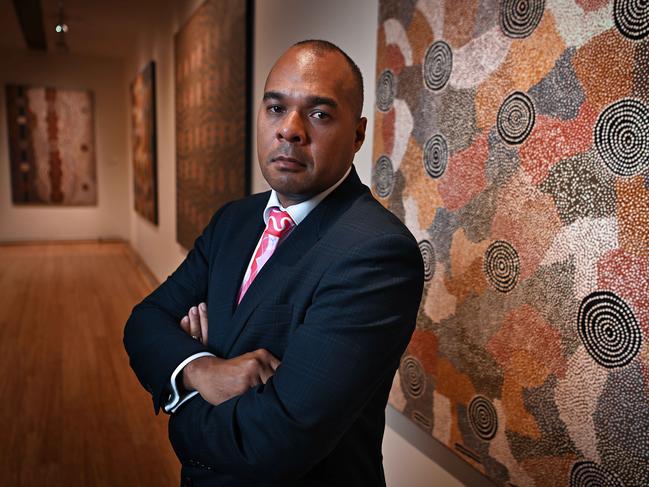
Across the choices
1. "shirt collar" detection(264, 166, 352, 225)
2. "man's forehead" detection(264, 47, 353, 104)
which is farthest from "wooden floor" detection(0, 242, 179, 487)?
"man's forehead" detection(264, 47, 353, 104)

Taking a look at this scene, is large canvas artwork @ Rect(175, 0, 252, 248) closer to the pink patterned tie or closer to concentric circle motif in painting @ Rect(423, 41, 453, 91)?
concentric circle motif in painting @ Rect(423, 41, 453, 91)

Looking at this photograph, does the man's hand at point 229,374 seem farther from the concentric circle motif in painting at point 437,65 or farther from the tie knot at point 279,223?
the concentric circle motif in painting at point 437,65

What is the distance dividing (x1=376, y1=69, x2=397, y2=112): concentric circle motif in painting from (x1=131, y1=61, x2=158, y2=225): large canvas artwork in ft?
14.6

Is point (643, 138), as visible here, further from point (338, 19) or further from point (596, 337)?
point (338, 19)

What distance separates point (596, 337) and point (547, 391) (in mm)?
172

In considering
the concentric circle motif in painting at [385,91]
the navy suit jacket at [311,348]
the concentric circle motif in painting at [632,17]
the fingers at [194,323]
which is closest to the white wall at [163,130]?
the concentric circle motif in painting at [385,91]

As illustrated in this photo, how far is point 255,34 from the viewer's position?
9.45 feet

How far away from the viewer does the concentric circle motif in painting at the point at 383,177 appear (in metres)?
1.60

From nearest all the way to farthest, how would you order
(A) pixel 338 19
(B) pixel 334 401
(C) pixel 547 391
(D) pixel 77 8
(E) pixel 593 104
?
(B) pixel 334 401
(E) pixel 593 104
(C) pixel 547 391
(A) pixel 338 19
(D) pixel 77 8

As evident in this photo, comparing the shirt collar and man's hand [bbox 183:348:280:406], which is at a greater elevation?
Answer: the shirt collar

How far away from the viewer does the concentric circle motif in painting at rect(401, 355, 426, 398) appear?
1510 mm

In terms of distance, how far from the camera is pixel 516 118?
3.79ft

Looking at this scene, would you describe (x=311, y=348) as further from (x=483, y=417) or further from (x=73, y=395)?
(x=73, y=395)

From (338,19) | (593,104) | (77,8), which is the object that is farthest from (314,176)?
(77,8)
